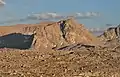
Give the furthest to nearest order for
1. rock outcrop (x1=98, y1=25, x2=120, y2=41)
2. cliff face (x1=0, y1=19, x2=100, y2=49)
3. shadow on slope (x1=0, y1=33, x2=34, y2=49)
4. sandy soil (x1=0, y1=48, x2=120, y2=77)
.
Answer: rock outcrop (x1=98, y1=25, x2=120, y2=41) < cliff face (x1=0, y1=19, x2=100, y2=49) < shadow on slope (x1=0, y1=33, x2=34, y2=49) < sandy soil (x1=0, y1=48, x2=120, y2=77)

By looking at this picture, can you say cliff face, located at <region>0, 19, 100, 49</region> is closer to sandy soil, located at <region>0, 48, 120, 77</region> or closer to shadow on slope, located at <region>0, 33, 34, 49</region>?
shadow on slope, located at <region>0, 33, 34, 49</region>

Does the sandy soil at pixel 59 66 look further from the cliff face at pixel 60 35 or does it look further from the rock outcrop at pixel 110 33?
the rock outcrop at pixel 110 33

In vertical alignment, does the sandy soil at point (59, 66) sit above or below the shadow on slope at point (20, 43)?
above

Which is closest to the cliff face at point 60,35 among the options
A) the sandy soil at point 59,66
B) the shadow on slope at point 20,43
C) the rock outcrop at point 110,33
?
the shadow on slope at point 20,43

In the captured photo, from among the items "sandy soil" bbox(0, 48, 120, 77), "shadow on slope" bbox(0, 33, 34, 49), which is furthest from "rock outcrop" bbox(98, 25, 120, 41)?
"sandy soil" bbox(0, 48, 120, 77)

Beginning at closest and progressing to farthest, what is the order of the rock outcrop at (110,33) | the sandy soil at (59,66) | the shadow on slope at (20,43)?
the sandy soil at (59,66) < the shadow on slope at (20,43) < the rock outcrop at (110,33)

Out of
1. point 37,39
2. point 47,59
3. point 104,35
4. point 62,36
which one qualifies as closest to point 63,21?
point 62,36

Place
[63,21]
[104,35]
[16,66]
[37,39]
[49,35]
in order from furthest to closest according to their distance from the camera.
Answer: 1. [104,35]
2. [63,21]
3. [49,35]
4. [37,39]
5. [16,66]

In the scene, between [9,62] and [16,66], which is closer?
[16,66]

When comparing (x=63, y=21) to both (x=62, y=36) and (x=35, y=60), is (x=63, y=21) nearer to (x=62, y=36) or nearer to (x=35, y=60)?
(x=62, y=36)

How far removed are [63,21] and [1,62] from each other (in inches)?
3426

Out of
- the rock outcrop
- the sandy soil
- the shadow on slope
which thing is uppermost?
the sandy soil

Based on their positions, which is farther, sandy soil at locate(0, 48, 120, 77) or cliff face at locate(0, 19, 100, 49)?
cliff face at locate(0, 19, 100, 49)

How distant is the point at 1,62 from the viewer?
19.4 meters
